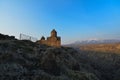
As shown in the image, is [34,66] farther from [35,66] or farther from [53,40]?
[53,40]

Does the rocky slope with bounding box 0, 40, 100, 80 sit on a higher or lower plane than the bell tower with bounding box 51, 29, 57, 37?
lower

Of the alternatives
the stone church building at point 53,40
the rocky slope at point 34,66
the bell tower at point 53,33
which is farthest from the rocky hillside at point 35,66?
the bell tower at point 53,33

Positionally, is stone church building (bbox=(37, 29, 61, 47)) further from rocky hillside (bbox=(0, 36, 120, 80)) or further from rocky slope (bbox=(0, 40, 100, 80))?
rocky slope (bbox=(0, 40, 100, 80))

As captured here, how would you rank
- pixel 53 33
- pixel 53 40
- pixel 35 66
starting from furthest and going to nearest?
pixel 53 33, pixel 53 40, pixel 35 66

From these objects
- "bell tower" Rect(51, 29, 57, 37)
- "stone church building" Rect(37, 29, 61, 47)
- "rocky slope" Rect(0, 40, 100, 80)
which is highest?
"bell tower" Rect(51, 29, 57, 37)

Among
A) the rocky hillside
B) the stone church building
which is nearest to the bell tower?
the stone church building

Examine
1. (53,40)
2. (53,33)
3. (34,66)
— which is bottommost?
(34,66)

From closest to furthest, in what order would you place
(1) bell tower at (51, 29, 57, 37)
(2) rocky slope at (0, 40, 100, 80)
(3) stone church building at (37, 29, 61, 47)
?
(2) rocky slope at (0, 40, 100, 80) < (3) stone church building at (37, 29, 61, 47) < (1) bell tower at (51, 29, 57, 37)

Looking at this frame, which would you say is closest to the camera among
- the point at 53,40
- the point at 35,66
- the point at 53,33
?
the point at 35,66

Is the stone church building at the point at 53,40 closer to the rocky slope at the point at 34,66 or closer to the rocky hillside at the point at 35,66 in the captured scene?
the rocky hillside at the point at 35,66

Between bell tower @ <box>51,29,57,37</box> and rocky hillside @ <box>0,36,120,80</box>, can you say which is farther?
bell tower @ <box>51,29,57,37</box>

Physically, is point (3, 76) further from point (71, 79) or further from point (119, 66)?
point (119, 66)

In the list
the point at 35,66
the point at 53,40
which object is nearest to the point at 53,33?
the point at 53,40

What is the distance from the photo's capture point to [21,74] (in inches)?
609
